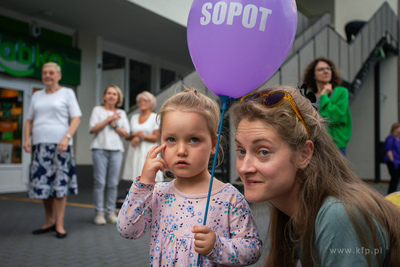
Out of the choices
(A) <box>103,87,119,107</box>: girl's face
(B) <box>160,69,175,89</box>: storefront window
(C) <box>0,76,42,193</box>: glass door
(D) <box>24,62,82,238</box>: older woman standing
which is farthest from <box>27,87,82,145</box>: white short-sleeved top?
(B) <box>160,69,175,89</box>: storefront window

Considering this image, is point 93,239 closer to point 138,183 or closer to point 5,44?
point 138,183

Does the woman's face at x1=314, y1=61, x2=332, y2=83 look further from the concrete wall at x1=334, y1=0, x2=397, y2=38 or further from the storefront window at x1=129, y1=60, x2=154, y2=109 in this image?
the concrete wall at x1=334, y1=0, x2=397, y2=38

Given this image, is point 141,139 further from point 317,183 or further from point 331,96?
point 317,183

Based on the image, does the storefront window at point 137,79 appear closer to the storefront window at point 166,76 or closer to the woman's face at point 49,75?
the storefront window at point 166,76

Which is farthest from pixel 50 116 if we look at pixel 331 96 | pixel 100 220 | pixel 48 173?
pixel 331 96

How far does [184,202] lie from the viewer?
1751mm

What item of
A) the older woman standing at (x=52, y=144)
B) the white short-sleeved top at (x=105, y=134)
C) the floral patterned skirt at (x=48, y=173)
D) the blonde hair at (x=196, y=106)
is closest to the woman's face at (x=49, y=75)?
the older woman standing at (x=52, y=144)

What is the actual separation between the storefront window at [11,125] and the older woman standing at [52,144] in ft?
16.5

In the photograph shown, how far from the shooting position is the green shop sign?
852 centimetres

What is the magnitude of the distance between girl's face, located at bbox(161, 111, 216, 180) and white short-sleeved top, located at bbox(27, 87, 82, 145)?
9.59ft

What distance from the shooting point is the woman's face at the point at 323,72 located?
14.3ft

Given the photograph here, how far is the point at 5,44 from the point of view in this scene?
27.9 feet

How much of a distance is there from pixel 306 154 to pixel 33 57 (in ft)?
29.4

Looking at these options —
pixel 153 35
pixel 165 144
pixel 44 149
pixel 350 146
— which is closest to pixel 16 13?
pixel 153 35
